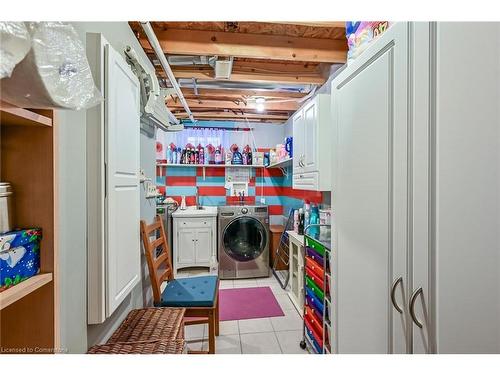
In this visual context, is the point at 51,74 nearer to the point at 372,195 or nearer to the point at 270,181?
the point at 372,195

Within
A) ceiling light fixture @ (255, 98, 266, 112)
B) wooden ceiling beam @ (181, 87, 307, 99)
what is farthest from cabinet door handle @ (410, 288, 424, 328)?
ceiling light fixture @ (255, 98, 266, 112)

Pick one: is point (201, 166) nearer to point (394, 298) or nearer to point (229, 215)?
point (229, 215)

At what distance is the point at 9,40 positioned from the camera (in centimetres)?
51

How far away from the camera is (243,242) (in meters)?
3.84

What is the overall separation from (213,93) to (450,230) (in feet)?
9.90

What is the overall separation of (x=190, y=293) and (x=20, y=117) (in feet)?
5.82

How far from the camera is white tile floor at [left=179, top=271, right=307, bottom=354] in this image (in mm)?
2123

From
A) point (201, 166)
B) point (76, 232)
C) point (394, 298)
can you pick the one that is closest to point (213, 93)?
point (201, 166)

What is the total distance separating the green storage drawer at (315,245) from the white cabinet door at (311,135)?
61 centimetres

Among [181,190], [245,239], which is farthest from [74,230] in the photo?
[181,190]

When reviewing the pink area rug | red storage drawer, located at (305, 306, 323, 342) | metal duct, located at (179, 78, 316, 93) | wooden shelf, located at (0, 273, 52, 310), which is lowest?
the pink area rug

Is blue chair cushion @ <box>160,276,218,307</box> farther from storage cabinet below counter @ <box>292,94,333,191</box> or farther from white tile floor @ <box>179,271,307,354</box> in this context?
storage cabinet below counter @ <box>292,94,333,191</box>

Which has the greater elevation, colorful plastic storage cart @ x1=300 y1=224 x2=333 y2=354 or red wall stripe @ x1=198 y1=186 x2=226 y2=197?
red wall stripe @ x1=198 y1=186 x2=226 y2=197

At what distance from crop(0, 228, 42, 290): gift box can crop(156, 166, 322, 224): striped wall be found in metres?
3.55
